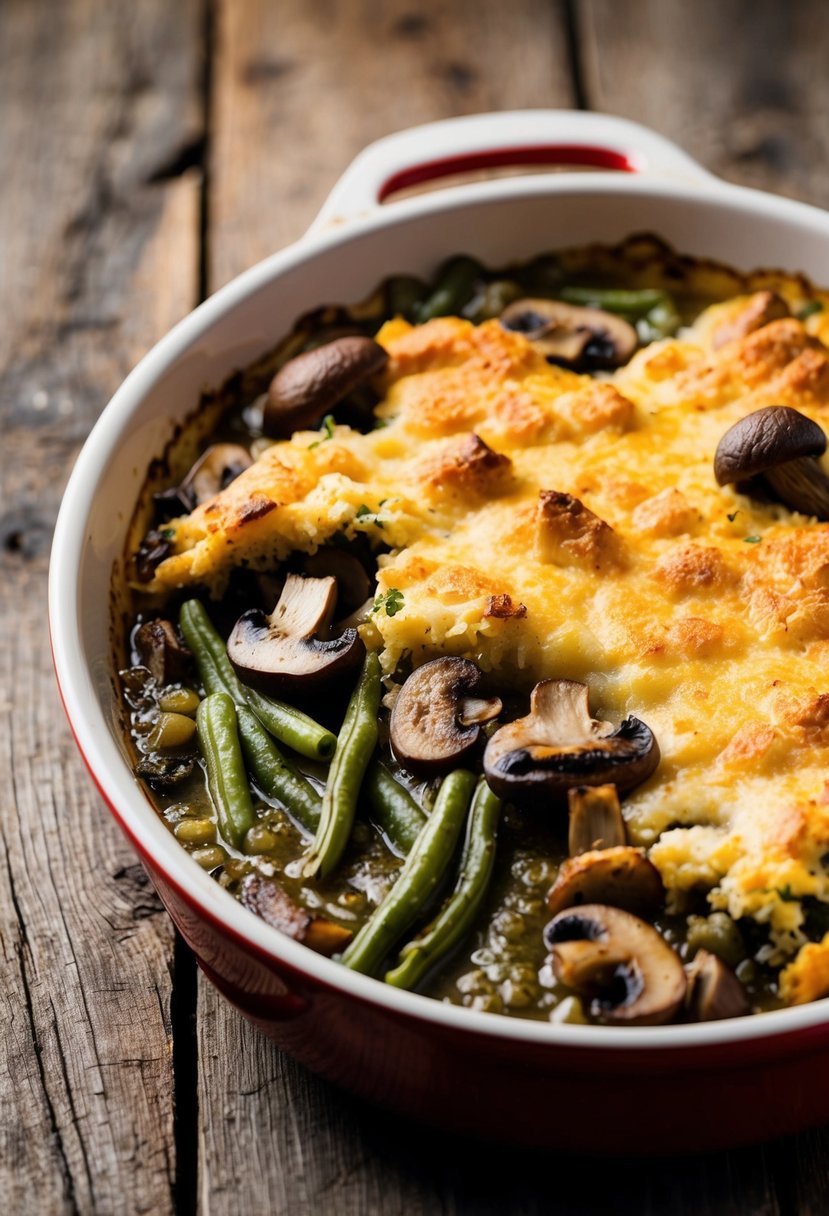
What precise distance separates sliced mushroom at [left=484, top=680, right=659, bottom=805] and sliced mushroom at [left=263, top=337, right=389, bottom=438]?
1304mm

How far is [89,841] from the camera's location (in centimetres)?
394

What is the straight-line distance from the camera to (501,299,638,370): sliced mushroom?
4.43m

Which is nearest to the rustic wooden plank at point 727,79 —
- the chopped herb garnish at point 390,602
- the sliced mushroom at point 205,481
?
the sliced mushroom at point 205,481

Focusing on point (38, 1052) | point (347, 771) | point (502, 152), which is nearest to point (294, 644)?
point (347, 771)

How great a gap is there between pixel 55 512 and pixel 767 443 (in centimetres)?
237

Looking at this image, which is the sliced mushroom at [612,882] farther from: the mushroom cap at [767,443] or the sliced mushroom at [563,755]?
the mushroom cap at [767,443]

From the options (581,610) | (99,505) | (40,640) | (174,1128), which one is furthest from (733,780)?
(40,640)

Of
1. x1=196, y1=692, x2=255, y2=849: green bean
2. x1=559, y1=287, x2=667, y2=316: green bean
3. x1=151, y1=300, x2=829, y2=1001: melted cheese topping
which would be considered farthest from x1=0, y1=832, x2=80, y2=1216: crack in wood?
x1=559, y1=287, x2=667, y2=316: green bean

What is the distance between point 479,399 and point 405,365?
30 cm

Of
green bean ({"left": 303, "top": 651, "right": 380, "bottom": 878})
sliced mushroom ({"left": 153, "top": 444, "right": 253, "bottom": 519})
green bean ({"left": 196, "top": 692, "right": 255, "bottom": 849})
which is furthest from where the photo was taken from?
sliced mushroom ({"left": 153, "top": 444, "right": 253, "bottom": 519})

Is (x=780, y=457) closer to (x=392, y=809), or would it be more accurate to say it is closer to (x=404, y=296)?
(x=392, y=809)

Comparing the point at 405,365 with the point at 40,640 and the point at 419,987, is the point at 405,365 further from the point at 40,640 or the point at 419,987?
the point at 419,987

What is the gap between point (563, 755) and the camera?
314 centimetres

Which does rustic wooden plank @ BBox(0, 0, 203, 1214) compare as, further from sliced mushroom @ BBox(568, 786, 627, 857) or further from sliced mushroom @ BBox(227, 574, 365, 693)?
sliced mushroom @ BBox(568, 786, 627, 857)
